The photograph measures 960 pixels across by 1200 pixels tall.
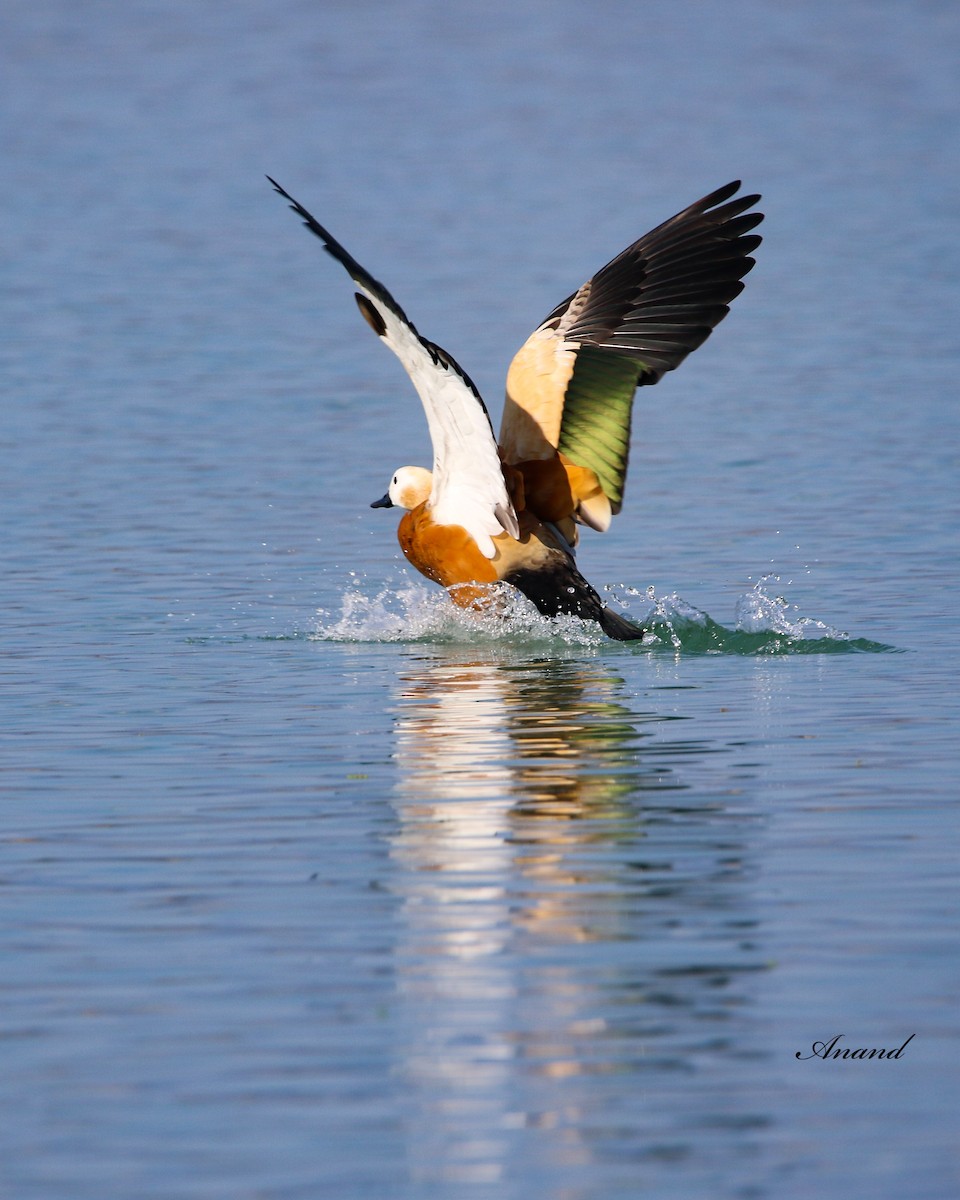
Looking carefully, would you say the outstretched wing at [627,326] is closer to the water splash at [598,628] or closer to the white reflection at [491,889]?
the water splash at [598,628]

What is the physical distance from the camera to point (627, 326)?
1241cm

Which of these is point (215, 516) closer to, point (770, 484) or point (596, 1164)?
point (770, 484)

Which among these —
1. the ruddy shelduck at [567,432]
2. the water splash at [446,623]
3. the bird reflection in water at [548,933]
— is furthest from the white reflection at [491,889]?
the ruddy shelduck at [567,432]

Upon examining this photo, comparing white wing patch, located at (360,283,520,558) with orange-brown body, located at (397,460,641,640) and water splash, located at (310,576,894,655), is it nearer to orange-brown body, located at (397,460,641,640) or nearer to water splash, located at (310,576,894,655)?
orange-brown body, located at (397,460,641,640)

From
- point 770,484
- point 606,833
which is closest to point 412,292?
point 770,484

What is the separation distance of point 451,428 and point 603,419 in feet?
5.15

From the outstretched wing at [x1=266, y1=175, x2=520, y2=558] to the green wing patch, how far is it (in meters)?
0.83

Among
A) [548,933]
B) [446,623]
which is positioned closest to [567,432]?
[446,623]

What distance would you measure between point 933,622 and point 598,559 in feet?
9.91

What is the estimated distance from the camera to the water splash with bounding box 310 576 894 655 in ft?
37.1

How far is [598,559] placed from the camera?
46.8 ft

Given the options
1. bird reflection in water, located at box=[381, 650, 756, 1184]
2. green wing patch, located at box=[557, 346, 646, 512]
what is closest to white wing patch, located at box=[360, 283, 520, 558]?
green wing patch, located at box=[557, 346, 646, 512]

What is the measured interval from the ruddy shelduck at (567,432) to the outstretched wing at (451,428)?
10mm

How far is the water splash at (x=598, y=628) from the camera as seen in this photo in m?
11.3
